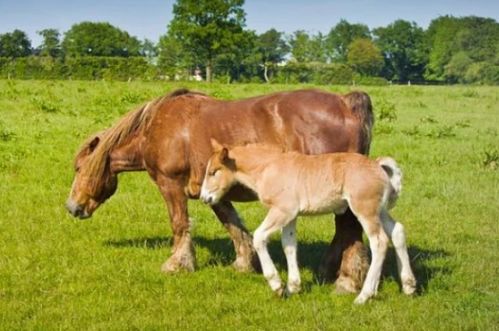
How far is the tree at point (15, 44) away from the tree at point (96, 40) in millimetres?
8115

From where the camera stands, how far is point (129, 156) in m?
8.46

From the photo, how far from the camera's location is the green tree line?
57.3 metres

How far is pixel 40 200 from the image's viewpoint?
11930 mm

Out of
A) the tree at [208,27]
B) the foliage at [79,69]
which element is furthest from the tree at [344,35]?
the foliage at [79,69]

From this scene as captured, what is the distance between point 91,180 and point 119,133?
2.55 feet

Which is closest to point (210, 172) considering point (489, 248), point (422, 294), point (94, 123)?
point (422, 294)

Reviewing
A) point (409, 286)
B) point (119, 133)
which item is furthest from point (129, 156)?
point (409, 286)

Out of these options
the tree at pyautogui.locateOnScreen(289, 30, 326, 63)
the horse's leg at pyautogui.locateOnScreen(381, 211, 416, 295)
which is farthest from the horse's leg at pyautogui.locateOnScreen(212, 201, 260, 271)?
the tree at pyautogui.locateOnScreen(289, 30, 326, 63)

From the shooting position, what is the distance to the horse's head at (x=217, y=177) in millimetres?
7031

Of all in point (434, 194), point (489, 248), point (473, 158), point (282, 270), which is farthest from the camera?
point (473, 158)

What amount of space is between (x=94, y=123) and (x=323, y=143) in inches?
556

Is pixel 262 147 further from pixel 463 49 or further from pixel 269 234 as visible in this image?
pixel 463 49

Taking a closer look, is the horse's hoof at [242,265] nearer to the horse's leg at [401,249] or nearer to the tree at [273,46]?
the horse's leg at [401,249]

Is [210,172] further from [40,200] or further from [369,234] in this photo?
[40,200]
